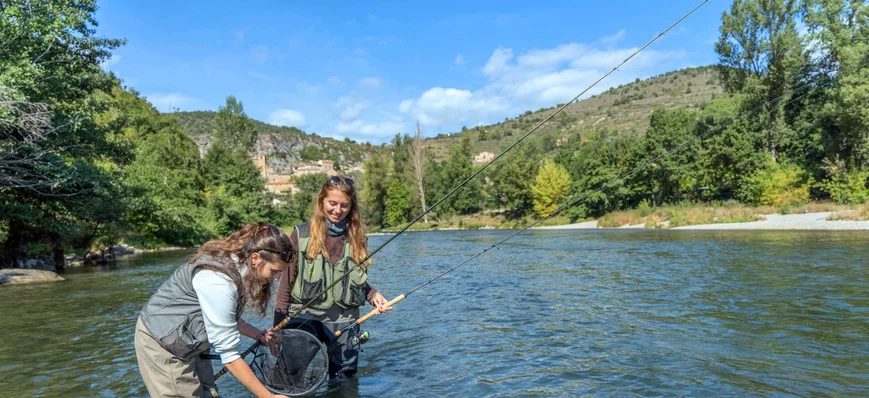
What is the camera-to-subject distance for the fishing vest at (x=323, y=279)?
4.38 m

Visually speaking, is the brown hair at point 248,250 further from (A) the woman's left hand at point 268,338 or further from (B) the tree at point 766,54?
(B) the tree at point 766,54

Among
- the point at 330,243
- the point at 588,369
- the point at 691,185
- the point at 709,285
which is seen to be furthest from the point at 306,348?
the point at 691,185

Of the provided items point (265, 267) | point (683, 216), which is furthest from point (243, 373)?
point (683, 216)

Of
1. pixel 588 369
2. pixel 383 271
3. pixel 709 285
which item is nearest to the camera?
pixel 588 369

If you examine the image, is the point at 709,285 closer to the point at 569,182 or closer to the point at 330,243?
the point at 330,243

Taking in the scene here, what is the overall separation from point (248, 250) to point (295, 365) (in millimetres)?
1640

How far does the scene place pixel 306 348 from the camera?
12.8 feet

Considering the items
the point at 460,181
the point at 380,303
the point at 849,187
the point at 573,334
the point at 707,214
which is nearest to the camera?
the point at 380,303

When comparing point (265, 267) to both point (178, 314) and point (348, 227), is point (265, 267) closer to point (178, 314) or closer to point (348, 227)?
point (178, 314)

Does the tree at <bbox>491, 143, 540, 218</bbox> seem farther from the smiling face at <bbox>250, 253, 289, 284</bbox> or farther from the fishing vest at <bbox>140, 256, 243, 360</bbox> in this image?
the fishing vest at <bbox>140, 256, 243, 360</bbox>

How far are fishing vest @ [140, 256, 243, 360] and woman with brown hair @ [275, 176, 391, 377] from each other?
1.67 metres

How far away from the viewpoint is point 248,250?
2643mm

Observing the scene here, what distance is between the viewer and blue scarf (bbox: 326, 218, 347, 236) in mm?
4430

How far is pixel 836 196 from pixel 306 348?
123ft
